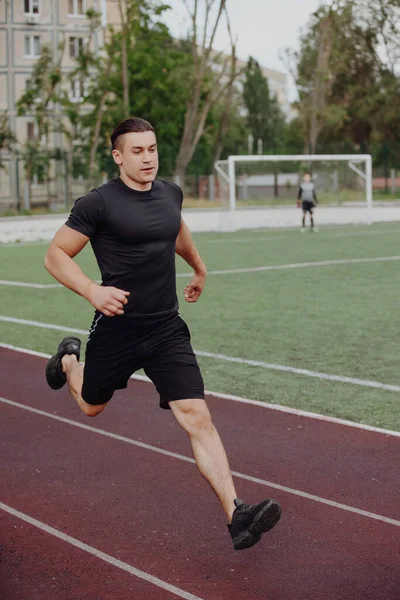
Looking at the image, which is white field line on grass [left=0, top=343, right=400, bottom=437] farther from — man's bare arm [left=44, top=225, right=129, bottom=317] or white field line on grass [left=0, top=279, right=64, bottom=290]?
white field line on grass [left=0, top=279, right=64, bottom=290]

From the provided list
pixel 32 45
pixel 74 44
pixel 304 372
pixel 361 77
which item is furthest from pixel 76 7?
pixel 304 372

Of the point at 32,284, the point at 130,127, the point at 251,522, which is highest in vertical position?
the point at 130,127

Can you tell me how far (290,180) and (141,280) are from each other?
31831 mm

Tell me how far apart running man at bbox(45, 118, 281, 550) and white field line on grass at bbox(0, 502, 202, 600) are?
1.58ft

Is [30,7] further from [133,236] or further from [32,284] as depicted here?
[133,236]

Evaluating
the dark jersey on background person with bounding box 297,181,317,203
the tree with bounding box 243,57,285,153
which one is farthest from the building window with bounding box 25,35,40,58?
the tree with bounding box 243,57,285,153

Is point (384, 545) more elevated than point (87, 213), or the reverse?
point (87, 213)

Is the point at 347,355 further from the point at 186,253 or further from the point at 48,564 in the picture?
the point at 48,564

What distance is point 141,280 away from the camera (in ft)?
17.2

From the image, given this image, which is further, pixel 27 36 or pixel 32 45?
pixel 32 45

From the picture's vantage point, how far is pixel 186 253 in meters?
5.71

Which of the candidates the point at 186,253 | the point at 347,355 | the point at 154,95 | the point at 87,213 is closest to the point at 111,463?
the point at 186,253

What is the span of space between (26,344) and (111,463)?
5.43 metres

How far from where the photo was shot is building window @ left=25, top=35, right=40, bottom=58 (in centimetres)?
6550
